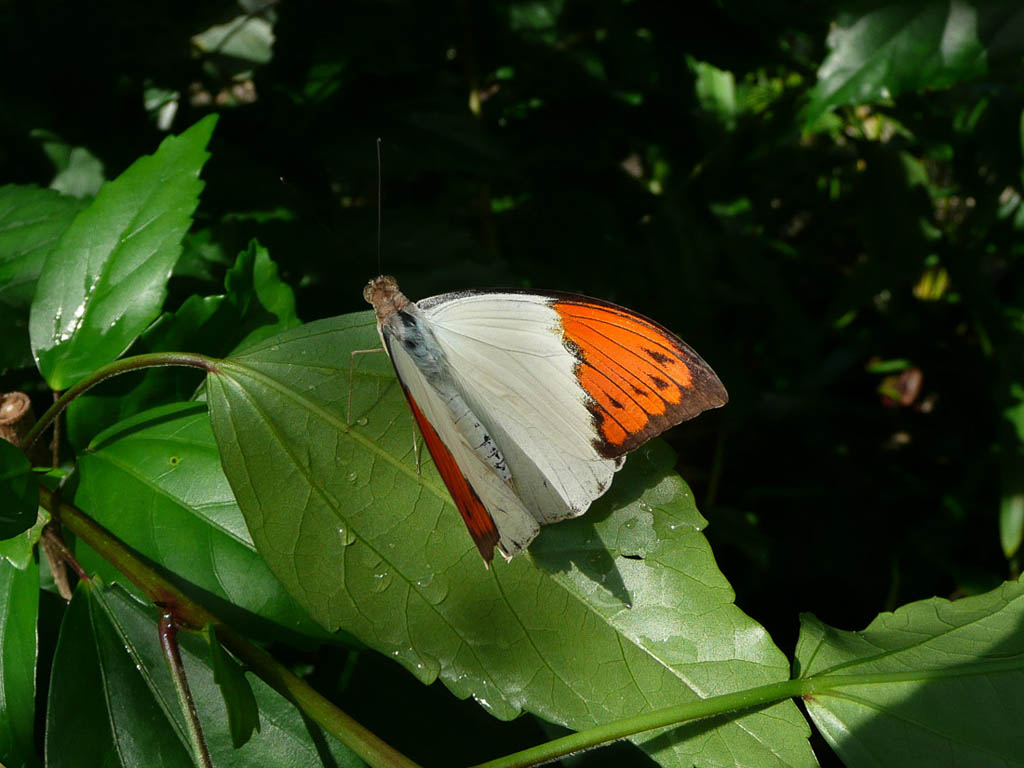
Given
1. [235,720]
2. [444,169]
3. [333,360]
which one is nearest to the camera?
[235,720]

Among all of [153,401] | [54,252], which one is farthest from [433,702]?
[54,252]

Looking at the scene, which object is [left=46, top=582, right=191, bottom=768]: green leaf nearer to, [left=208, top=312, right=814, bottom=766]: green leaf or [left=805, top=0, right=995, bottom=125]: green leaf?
[left=208, top=312, right=814, bottom=766]: green leaf

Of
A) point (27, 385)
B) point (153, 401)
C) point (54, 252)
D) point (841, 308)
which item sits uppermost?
point (54, 252)

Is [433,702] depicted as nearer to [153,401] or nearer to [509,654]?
[509,654]

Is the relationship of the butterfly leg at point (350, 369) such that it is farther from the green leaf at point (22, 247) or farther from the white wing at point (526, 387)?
the green leaf at point (22, 247)

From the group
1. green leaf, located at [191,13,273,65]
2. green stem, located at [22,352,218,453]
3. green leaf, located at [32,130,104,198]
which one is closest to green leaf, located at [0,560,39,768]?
green stem, located at [22,352,218,453]

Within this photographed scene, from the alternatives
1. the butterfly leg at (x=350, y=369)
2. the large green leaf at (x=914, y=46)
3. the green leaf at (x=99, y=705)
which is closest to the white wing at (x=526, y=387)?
the butterfly leg at (x=350, y=369)

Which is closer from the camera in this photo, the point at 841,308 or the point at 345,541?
the point at 345,541
